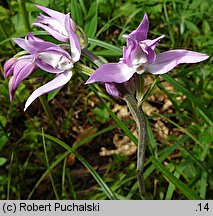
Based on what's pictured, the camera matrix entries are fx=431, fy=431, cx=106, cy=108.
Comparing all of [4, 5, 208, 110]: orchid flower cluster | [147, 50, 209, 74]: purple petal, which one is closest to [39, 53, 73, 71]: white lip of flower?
[4, 5, 208, 110]: orchid flower cluster

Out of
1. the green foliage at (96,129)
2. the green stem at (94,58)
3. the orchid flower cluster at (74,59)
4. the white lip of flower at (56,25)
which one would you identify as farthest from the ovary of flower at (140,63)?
the green foliage at (96,129)

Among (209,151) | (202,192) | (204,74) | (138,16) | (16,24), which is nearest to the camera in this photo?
(202,192)

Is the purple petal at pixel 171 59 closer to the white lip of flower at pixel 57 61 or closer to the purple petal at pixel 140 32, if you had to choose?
the purple petal at pixel 140 32

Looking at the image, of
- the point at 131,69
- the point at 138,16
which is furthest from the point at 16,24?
the point at 131,69

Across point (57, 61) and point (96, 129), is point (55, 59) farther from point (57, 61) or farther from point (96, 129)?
point (96, 129)

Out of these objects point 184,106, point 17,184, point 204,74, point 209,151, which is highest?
point 204,74

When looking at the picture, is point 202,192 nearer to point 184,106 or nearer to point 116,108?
point 184,106

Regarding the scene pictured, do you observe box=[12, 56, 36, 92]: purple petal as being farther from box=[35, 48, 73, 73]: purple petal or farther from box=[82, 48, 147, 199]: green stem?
box=[82, 48, 147, 199]: green stem
